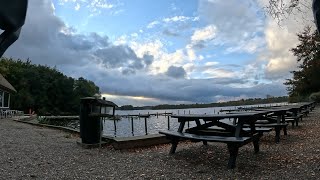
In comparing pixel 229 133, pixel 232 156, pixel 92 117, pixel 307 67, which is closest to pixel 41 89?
pixel 307 67

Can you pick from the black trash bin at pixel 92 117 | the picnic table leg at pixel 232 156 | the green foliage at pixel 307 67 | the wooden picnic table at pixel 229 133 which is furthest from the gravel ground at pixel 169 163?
the green foliage at pixel 307 67

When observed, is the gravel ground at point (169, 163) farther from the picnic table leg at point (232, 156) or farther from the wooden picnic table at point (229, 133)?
the wooden picnic table at point (229, 133)

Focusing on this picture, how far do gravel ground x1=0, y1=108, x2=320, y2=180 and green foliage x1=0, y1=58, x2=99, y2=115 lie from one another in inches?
2036

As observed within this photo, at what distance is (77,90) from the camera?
79.3 m

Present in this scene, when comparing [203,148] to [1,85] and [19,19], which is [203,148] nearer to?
[19,19]

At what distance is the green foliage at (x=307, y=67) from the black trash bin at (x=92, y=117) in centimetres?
3607

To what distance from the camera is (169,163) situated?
6727mm

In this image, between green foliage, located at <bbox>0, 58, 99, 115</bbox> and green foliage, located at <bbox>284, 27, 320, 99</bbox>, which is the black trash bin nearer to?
green foliage, located at <bbox>284, 27, 320, 99</bbox>

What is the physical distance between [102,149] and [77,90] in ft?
237

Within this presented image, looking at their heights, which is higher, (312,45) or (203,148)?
(312,45)

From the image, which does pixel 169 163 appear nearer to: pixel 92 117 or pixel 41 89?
pixel 92 117

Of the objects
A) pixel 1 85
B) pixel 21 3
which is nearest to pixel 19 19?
pixel 21 3

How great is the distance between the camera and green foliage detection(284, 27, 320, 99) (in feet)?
140

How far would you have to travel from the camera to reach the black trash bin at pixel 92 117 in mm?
9680
